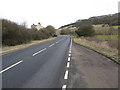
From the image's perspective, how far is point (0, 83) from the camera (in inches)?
245

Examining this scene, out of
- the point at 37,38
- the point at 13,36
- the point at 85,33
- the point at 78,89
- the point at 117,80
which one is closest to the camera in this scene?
the point at 78,89

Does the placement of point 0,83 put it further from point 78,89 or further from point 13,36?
point 13,36

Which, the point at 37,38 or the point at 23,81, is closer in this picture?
the point at 23,81

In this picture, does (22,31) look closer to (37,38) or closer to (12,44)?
(12,44)

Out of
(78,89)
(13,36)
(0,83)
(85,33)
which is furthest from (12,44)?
(85,33)

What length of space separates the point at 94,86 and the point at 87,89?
0.47m

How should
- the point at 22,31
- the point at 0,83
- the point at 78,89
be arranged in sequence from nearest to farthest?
1. the point at 78,89
2. the point at 0,83
3. the point at 22,31

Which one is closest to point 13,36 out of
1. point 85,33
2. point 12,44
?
point 12,44

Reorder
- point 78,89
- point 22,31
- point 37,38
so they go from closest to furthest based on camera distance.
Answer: point 78,89, point 22,31, point 37,38

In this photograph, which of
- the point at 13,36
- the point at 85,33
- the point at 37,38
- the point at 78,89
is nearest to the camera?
the point at 78,89

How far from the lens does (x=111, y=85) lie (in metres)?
6.00

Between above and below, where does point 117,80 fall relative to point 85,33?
below

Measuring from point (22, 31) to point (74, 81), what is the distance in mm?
26560

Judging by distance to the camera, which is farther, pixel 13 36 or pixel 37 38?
pixel 37 38
